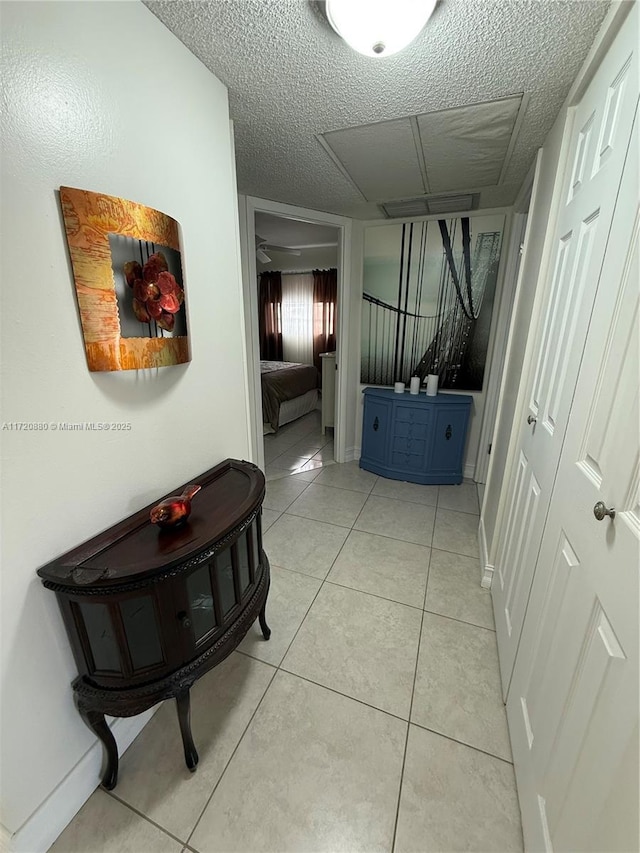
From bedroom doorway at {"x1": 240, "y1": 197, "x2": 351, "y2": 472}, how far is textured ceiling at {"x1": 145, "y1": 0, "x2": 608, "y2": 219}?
1013mm

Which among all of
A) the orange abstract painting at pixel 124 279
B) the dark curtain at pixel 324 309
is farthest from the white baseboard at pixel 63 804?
the dark curtain at pixel 324 309

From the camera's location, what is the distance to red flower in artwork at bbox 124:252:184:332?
3.14 ft

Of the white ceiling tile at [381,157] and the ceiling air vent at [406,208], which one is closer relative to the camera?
the white ceiling tile at [381,157]

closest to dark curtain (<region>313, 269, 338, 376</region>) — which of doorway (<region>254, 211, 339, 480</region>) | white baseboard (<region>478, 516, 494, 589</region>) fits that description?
doorway (<region>254, 211, 339, 480</region>)

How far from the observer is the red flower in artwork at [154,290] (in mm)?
958

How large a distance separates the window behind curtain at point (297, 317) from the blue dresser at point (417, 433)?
3.75 meters

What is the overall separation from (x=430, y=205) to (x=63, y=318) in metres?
2.67

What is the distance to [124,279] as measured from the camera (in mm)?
935

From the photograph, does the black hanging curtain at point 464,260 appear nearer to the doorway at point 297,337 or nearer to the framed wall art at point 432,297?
the framed wall art at point 432,297

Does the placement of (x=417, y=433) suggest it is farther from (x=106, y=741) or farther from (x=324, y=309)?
(x=324, y=309)

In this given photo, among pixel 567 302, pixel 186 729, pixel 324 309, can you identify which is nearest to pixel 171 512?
pixel 186 729

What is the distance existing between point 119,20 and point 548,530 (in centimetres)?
192

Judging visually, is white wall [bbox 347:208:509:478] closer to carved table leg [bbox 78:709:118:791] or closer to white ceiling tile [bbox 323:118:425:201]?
white ceiling tile [bbox 323:118:425:201]

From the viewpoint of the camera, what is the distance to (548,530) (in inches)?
41.9
